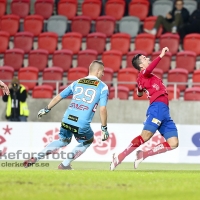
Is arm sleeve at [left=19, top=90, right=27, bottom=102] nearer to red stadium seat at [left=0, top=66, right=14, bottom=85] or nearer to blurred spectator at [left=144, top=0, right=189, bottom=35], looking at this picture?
red stadium seat at [left=0, top=66, right=14, bottom=85]

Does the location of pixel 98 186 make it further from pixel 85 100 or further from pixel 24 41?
pixel 24 41

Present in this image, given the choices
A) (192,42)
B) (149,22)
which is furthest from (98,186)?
(149,22)

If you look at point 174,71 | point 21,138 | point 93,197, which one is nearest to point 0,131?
point 21,138

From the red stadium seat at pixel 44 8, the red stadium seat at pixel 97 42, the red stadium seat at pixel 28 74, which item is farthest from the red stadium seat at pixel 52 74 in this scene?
the red stadium seat at pixel 44 8

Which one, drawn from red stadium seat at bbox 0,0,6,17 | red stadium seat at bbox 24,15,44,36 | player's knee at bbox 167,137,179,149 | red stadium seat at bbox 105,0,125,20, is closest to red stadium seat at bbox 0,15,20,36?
red stadium seat at bbox 24,15,44,36

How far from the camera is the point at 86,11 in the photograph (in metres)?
24.7

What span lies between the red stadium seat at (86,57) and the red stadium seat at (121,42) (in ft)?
2.84

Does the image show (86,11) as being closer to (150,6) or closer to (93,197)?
(150,6)

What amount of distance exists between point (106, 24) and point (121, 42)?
1.09 metres

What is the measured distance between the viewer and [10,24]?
24.3 meters

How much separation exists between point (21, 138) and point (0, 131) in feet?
1.72

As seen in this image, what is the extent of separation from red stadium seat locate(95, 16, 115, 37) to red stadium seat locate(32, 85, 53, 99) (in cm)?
374

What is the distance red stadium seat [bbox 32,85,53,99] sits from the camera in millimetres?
21062

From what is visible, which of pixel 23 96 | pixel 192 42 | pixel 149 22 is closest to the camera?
pixel 23 96
